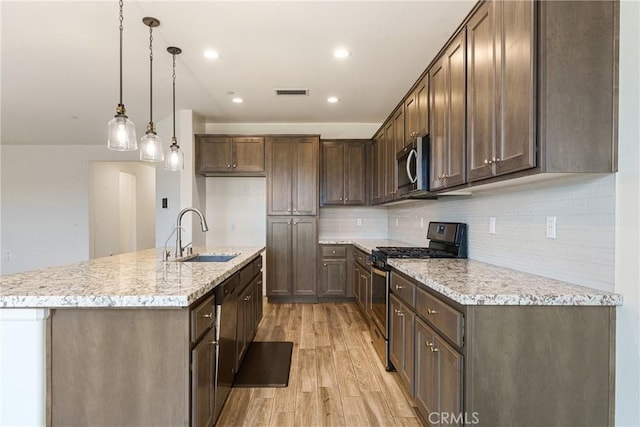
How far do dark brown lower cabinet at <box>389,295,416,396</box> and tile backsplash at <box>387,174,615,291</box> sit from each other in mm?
724

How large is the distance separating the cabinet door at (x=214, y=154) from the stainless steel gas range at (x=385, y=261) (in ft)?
8.69

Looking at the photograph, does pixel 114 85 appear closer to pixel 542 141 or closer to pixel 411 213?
pixel 411 213

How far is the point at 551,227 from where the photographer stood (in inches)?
71.1

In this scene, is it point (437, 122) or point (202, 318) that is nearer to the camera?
point (202, 318)

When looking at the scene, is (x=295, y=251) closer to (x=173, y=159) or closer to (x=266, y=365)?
(x=266, y=365)

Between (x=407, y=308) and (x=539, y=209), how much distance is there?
38.4 inches

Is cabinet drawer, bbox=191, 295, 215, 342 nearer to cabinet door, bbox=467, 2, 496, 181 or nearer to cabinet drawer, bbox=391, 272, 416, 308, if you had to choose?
cabinet drawer, bbox=391, 272, 416, 308

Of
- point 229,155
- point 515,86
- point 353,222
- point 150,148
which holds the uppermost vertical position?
point 229,155

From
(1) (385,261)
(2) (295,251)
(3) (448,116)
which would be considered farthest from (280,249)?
(3) (448,116)

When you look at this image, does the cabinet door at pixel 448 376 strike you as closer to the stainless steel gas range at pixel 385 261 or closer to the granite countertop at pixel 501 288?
the granite countertop at pixel 501 288

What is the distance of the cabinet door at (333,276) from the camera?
188 inches

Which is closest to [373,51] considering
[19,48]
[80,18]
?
[80,18]

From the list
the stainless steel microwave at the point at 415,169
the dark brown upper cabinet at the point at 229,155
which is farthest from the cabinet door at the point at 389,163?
the dark brown upper cabinet at the point at 229,155

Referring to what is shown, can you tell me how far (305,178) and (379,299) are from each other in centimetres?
233
